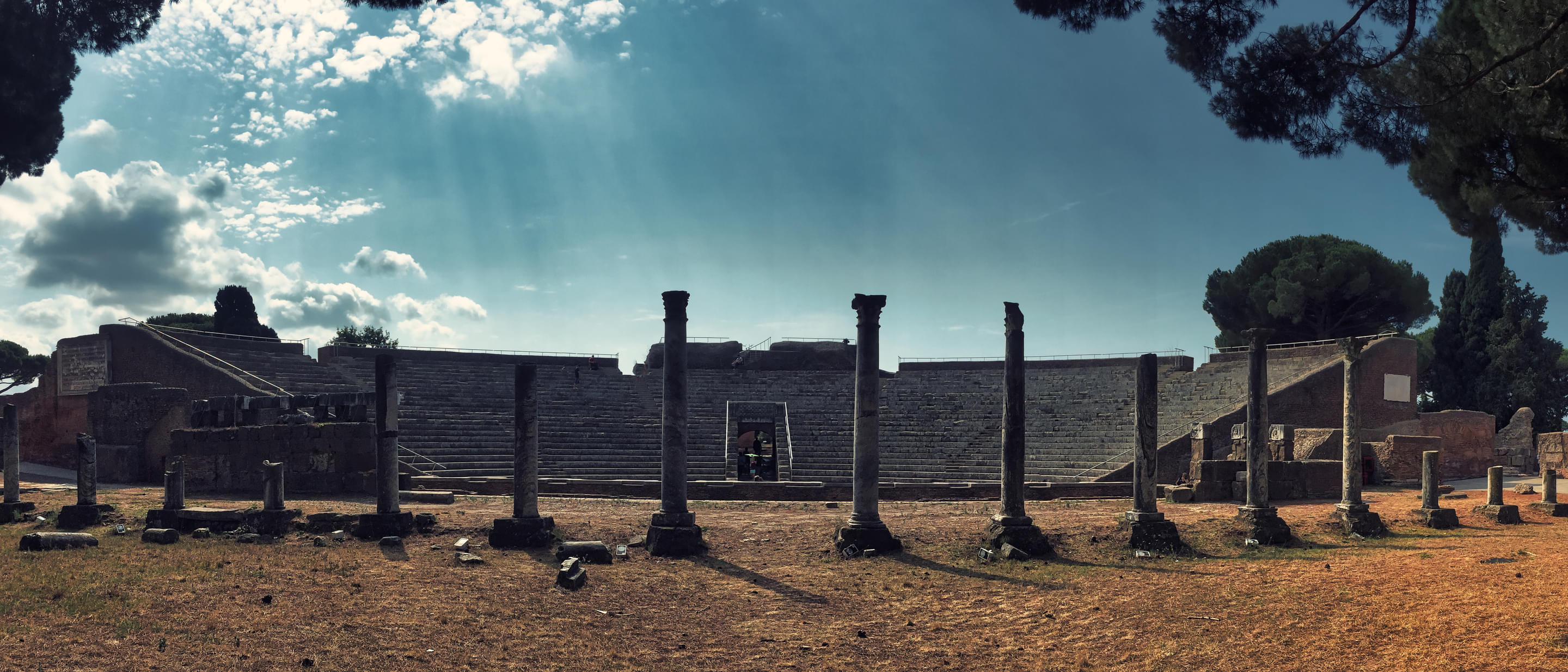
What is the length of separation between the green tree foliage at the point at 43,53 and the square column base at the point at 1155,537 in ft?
60.5

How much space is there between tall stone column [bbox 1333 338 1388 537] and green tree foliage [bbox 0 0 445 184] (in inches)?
850

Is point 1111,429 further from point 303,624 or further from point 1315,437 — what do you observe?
point 303,624

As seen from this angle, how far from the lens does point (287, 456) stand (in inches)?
734

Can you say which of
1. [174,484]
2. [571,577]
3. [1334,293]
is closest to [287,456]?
[174,484]

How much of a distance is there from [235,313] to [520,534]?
116 ft

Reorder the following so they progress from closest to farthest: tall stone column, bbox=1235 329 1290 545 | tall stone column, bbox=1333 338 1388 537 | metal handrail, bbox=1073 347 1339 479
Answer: tall stone column, bbox=1235 329 1290 545
tall stone column, bbox=1333 338 1388 537
metal handrail, bbox=1073 347 1339 479

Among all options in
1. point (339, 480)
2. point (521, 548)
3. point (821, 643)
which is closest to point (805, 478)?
point (339, 480)

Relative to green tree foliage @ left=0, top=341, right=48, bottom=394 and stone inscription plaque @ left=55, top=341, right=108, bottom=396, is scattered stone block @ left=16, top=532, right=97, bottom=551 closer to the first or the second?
stone inscription plaque @ left=55, top=341, right=108, bottom=396

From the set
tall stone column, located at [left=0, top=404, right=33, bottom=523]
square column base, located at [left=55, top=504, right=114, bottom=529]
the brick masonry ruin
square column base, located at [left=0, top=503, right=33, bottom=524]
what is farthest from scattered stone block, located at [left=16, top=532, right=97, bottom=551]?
the brick masonry ruin

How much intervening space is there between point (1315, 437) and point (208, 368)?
30.2 meters

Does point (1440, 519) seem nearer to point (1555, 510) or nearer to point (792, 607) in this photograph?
point (1555, 510)

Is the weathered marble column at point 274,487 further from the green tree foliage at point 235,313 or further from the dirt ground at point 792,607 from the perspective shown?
the green tree foliage at point 235,313

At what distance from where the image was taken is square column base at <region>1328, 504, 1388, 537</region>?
14047 millimetres

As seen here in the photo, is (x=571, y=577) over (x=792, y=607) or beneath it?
over
